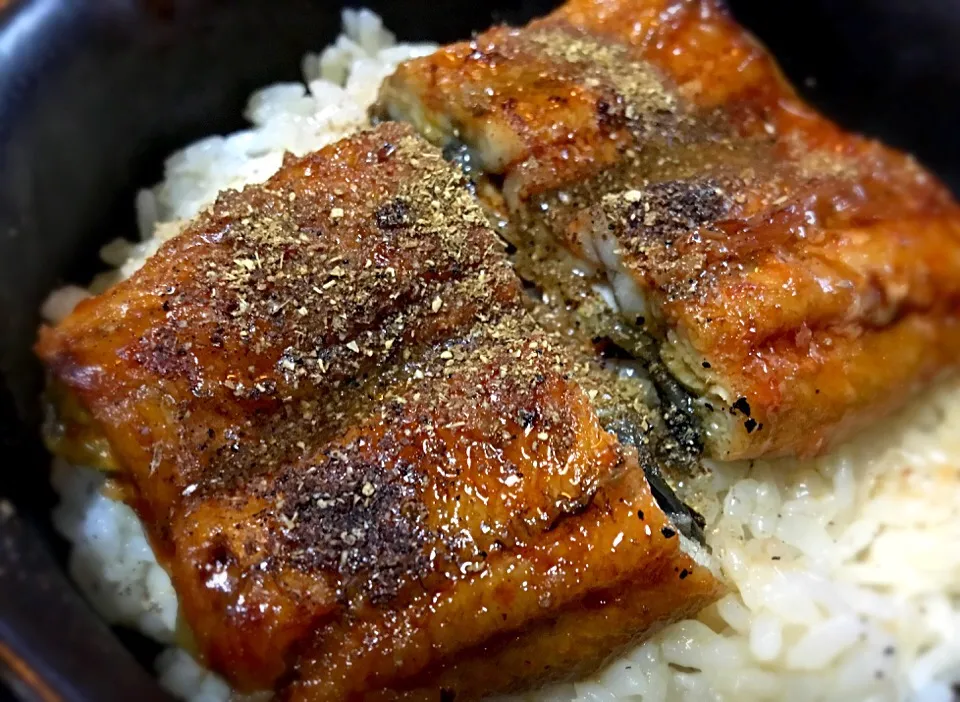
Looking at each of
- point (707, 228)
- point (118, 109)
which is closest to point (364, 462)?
point (707, 228)

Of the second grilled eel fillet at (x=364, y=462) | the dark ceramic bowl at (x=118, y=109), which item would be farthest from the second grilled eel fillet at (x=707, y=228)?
the dark ceramic bowl at (x=118, y=109)

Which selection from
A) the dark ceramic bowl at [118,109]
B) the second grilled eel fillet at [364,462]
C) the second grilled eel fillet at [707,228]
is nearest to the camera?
the dark ceramic bowl at [118,109]

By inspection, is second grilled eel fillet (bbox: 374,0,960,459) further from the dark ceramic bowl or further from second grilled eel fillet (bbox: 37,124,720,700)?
the dark ceramic bowl

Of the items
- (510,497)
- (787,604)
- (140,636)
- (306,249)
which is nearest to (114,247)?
(306,249)

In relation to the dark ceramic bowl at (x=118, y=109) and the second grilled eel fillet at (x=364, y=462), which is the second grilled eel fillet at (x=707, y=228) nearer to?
the second grilled eel fillet at (x=364, y=462)

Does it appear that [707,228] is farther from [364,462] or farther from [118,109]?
[118,109]

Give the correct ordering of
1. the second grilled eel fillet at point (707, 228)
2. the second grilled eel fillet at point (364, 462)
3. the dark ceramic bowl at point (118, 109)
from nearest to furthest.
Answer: the dark ceramic bowl at point (118, 109) < the second grilled eel fillet at point (364, 462) < the second grilled eel fillet at point (707, 228)

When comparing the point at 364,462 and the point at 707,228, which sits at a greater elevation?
the point at 364,462
